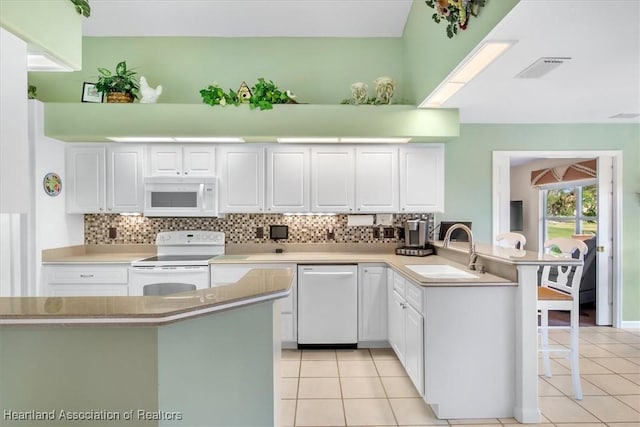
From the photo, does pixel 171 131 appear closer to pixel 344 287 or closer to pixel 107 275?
pixel 107 275

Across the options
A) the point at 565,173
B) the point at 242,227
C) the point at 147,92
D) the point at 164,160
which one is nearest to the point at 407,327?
the point at 242,227

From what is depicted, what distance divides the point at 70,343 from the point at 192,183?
2.57 m

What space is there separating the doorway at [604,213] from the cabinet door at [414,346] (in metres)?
2.16

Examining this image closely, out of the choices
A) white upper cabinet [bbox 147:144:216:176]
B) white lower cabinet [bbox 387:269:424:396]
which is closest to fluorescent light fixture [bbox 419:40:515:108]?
white lower cabinet [bbox 387:269:424:396]

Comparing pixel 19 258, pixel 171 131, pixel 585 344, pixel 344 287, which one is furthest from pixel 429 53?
pixel 19 258

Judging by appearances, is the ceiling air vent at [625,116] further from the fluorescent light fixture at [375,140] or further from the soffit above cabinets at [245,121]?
the fluorescent light fixture at [375,140]

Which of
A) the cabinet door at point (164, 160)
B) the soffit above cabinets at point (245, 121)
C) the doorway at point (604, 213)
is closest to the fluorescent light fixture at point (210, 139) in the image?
the soffit above cabinets at point (245, 121)

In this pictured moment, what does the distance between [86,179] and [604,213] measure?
584cm

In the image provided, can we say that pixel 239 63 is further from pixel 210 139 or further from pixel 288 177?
pixel 288 177

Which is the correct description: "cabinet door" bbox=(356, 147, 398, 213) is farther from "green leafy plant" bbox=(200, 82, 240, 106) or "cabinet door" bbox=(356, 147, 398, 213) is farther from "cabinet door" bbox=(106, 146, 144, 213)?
"cabinet door" bbox=(106, 146, 144, 213)

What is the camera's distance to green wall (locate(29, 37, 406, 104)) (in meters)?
4.19

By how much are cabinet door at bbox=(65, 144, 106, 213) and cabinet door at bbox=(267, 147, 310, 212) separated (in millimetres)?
1751

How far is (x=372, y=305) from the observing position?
3789mm

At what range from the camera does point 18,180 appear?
1.58 m
